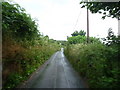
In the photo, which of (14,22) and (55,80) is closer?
(14,22)

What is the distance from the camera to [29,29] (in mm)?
5617

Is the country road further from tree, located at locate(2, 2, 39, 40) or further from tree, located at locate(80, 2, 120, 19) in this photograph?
tree, located at locate(80, 2, 120, 19)

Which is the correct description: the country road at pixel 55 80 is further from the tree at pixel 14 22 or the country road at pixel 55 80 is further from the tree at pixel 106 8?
the tree at pixel 106 8

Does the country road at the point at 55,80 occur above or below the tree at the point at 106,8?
below

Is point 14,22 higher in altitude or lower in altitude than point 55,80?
higher

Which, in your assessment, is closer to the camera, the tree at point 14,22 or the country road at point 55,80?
the tree at point 14,22

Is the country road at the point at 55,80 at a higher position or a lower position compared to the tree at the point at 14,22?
lower

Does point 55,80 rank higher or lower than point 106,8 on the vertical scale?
lower

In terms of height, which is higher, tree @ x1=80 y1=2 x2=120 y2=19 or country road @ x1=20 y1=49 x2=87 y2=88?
tree @ x1=80 y1=2 x2=120 y2=19

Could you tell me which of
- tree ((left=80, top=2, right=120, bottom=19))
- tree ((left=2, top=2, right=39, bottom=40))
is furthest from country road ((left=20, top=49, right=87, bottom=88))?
tree ((left=80, top=2, right=120, bottom=19))

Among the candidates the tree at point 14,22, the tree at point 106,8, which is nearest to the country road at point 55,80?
the tree at point 14,22

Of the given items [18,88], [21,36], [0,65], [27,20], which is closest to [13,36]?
[21,36]

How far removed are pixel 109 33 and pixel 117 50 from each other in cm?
115

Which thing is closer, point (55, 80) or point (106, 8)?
point (106, 8)
